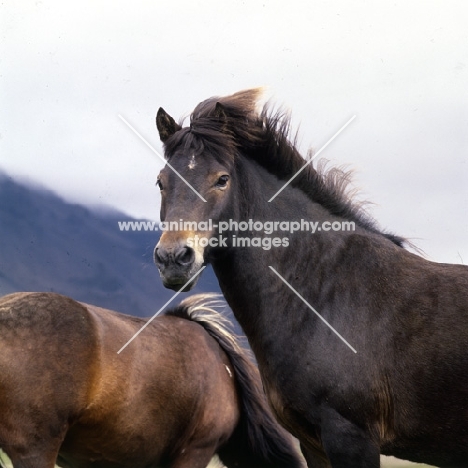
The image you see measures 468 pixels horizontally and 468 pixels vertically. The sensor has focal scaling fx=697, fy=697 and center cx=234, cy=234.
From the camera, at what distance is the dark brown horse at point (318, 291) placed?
14.2 feet

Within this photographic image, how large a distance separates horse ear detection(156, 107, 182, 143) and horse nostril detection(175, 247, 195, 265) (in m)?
1.21

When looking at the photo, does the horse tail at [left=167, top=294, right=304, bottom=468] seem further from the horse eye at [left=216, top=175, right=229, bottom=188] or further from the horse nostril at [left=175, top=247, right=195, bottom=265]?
the horse nostril at [left=175, top=247, right=195, bottom=265]

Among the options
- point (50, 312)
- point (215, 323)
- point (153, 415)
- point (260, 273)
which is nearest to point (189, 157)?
point (260, 273)

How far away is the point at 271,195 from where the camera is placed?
504 centimetres

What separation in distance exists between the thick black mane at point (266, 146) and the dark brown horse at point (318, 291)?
0.4 inches

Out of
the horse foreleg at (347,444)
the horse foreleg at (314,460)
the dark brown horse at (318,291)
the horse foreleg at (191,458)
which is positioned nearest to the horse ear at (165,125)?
the dark brown horse at (318,291)

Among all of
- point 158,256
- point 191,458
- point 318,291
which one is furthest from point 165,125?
point 191,458

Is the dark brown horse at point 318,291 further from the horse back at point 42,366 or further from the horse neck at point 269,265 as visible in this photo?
the horse back at point 42,366

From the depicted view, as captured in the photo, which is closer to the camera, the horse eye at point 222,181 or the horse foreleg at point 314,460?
the horse eye at point 222,181

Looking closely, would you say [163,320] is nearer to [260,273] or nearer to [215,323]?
[215,323]

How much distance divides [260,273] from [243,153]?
911mm

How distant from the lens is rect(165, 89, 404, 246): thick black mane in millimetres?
5004

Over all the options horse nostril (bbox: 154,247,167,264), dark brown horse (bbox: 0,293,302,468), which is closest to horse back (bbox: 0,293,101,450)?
dark brown horse (bbox: 0,293,302,468)

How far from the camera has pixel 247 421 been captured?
7.81 meters
